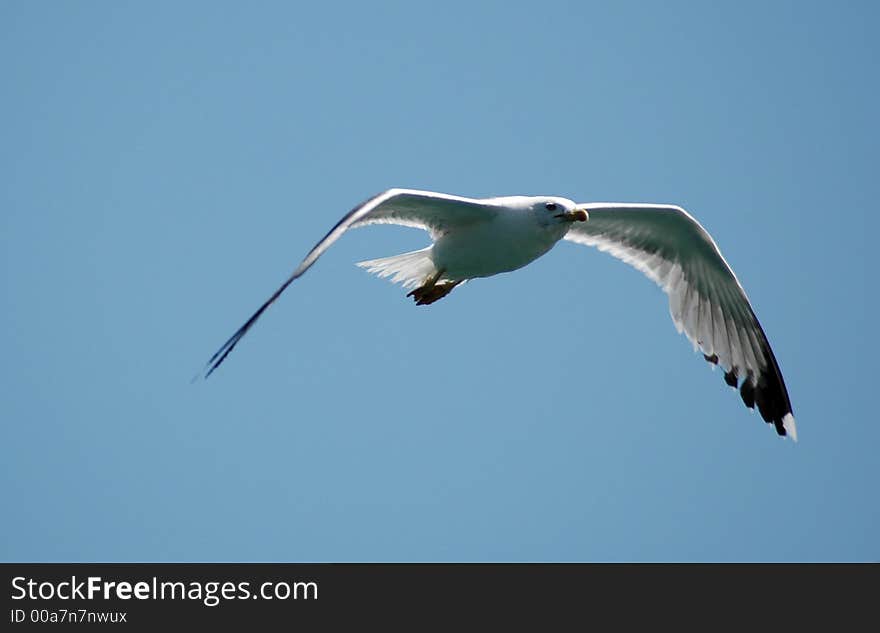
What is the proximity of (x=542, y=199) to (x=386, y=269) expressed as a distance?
5.56ft

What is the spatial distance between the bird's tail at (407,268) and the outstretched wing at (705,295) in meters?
1.64

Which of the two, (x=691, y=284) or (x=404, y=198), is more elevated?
(x=691, y=284)

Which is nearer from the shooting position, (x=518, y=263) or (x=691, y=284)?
(x=518, y=263)

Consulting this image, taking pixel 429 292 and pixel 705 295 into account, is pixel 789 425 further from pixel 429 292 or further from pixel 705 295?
pixel 429 292

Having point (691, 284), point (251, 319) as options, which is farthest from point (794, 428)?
point (251, 319)

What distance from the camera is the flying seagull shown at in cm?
895

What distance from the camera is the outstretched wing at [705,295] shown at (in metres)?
10.8

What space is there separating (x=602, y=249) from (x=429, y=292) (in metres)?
2.06

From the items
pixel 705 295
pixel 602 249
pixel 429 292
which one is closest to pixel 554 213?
pixel 429 292

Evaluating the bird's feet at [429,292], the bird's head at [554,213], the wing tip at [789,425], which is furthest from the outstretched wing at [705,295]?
the bird's head at [554,213]

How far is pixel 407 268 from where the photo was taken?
1000 cm
